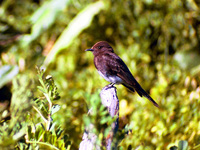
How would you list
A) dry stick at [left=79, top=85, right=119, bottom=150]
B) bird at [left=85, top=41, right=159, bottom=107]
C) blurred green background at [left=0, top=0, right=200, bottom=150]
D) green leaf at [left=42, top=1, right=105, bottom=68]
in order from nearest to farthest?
dry stick at [left=79, top=85, right=119, bottom=150]
bird at [left=85, top=41, right=159, bottom=107]
blurred green background at [left=0, top=0, right=200, bottom=150]
green leaf at [left=42, top=1, right=105, bottom=68]

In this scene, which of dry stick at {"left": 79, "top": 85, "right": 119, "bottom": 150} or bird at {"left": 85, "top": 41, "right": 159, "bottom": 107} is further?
bird at {"left": 85, "top": 41, "right": 159, "bottom": 107}

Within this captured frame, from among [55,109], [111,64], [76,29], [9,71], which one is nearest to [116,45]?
[76,29]

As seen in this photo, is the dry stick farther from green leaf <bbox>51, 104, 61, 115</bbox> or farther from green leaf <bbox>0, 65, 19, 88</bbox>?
green leaf <bbox>0, 65, 19, 88</bbox>

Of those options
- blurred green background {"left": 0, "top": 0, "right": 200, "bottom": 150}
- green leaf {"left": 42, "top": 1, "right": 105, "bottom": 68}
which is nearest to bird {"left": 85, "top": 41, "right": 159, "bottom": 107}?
blurred green background {"left": 0, "top": 0, "right": 200, "bottom": 150}

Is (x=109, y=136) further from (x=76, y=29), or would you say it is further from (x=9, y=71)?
(x=76, y=29)

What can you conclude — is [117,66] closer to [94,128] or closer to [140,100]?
[140,100]

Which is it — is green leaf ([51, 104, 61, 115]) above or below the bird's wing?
below

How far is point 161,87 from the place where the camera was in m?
2.21

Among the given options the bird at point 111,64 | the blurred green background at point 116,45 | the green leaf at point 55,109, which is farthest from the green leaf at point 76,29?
the green leaf at point 55,109

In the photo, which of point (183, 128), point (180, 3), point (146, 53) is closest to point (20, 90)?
point (183, 128)

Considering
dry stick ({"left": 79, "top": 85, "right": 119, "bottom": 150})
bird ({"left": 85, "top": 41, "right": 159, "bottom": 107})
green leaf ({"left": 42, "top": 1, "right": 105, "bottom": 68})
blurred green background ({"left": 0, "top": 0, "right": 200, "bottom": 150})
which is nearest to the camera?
dry stick ({"left": 79, "top": 85, "right": 119, "bottom": 150})

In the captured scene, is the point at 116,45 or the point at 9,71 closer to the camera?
the point at 9,71

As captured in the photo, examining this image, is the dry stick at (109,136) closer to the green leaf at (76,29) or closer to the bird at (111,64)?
the bird at (111,64)

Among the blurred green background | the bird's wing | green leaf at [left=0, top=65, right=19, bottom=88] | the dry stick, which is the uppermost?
the blurred green background
